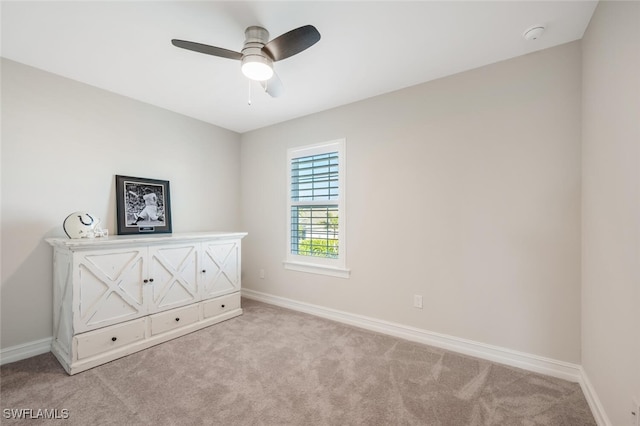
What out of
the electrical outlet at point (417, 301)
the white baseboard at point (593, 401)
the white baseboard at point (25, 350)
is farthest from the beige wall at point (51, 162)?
the white baseboard at point (593, 401)

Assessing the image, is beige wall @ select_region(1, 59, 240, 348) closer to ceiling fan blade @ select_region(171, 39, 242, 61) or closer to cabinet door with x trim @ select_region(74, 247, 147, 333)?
cabinet door with x trim @ select_region(74, 247, 147, 333)

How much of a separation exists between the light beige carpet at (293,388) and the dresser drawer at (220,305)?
0.46 meters

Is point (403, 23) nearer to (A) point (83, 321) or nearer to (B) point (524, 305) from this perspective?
(B) point (524, 305)

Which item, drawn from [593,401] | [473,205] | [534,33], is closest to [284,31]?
[534,33]

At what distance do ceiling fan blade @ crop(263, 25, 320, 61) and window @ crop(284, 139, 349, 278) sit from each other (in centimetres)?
145

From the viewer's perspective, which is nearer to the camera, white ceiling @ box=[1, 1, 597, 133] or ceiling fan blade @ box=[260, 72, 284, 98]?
white ceiling @ box=[1, 1, 597, 133]

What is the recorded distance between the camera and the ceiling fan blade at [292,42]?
1.45 m

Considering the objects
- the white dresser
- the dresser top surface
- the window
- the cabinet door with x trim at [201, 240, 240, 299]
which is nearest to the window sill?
the window

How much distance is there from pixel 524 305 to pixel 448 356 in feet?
2.40

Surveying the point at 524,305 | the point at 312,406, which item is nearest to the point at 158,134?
the point at 312,406

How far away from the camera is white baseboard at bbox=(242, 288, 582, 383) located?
6.28 feet

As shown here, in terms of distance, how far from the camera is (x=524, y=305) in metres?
2.04

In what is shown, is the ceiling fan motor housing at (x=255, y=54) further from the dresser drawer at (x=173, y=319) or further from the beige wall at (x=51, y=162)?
the dresser drawer at (x=173, y=319)

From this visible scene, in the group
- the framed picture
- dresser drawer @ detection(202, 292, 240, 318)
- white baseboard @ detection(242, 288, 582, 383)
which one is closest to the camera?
white baseboard @ detection(242, 288, 582, 383)
